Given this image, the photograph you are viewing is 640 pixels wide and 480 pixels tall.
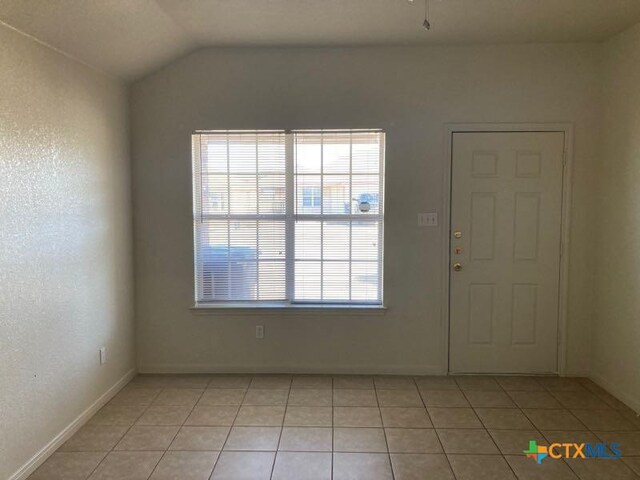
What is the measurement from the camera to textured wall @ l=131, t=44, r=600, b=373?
138 inches

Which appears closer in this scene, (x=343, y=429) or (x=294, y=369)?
(x=343, y=429)

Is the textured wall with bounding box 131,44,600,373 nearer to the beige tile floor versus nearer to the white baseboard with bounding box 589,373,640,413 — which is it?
the white baseboard with bounding box 589,373,640,413

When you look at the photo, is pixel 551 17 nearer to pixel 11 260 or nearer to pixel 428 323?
pixel 428 323

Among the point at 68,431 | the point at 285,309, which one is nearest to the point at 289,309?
the point at 285,309

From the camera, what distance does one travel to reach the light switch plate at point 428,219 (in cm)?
359

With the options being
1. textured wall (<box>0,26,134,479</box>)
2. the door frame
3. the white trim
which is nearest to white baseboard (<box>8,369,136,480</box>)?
textured wall (<box>0,26,134,479</box>)

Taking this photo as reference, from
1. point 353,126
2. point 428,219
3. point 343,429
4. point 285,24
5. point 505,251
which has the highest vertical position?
point 285,24

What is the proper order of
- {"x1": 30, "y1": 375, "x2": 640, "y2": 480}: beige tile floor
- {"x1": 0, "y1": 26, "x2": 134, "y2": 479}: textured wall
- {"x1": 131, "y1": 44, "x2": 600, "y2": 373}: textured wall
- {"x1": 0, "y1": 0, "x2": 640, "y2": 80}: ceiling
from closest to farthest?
{"x1": 0, "y1": 26, "x2": 134, "y2": 479}: textured wall → {"x1": 30, "y1": 375, "x2": 640, "y2": 480}: beige tile floor → {"x1": 0, "y1": 0, "x2": 640, "y2": 80}: ceiling → {"x1": 131, "y1": 44, "x2": 600, "y2": 373}: textured wall

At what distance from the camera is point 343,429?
281 centimetres

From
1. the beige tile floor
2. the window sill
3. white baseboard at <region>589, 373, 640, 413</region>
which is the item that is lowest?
the beige tile floor

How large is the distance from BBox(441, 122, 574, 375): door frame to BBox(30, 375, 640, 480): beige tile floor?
0.33 meters

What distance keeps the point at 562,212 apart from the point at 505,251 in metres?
0.54

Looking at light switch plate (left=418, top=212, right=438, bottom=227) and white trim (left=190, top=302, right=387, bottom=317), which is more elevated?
light switch plate (left=418, top=212, right=438, bottom=227)

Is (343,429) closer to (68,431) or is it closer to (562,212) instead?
(68,431)
